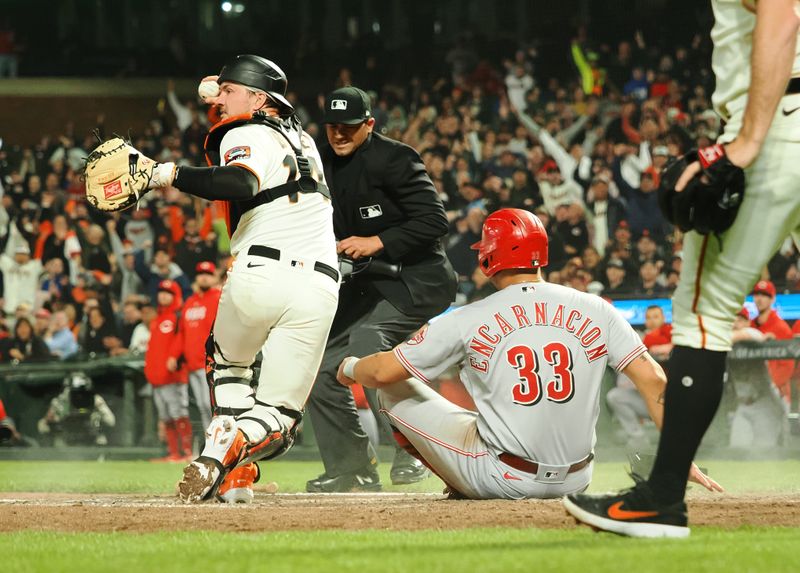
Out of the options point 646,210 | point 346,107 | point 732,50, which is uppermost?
point 346,107

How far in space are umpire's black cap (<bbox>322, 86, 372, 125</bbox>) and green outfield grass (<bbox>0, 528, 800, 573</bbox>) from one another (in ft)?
11.7

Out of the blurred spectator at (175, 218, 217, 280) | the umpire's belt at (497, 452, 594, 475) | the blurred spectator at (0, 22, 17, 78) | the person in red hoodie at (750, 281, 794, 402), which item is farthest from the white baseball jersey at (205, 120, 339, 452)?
the blurred spectator at (0, 22, 17, 78)

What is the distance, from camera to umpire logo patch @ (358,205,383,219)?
7383mm

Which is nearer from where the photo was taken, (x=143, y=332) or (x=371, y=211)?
(x=371, y=211)

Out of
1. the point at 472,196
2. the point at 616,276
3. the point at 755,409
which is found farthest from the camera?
the point at 472,196

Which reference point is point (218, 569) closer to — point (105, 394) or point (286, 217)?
point (286, 217)

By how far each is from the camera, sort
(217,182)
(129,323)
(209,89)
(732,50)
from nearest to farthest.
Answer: (732,50) < (217,182) < (209,89) < (129,323)

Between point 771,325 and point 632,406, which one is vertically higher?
point 771,325

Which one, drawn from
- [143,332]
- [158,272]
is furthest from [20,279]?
[143,332]

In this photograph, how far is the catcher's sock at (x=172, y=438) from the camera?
12352 millimetres

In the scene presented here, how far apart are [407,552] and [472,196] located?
12327 millimetres

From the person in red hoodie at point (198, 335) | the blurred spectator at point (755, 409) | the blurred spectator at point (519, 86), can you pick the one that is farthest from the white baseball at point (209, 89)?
the blurred spectator at point (519, 86)

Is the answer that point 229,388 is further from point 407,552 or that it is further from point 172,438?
point 172,438

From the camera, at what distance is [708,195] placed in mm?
3668
